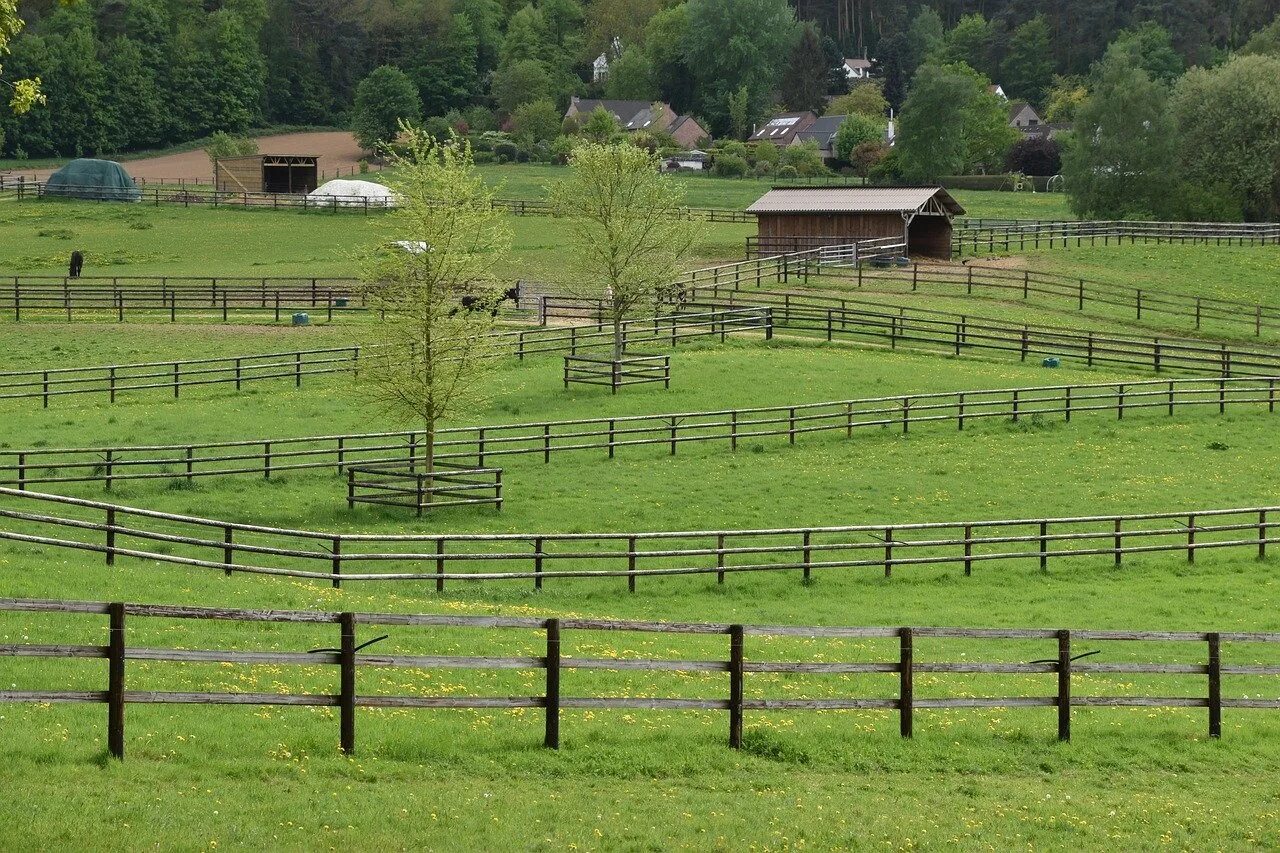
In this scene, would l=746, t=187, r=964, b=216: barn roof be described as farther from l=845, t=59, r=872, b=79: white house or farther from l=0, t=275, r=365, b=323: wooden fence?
l=845, t=59, r=872, b=79: white house

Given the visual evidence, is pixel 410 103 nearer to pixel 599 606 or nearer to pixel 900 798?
pixel 599 606

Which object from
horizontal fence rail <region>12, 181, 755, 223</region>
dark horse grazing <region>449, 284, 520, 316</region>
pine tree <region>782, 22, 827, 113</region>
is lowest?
dark horse grazing <region>449, 284, 520, 316</region>

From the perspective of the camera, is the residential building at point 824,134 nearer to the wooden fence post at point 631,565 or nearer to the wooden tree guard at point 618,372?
the wooden tree guard at point 618,372

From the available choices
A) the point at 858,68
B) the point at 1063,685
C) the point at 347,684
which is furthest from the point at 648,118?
the point at 347,684

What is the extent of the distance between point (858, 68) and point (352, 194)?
97.3m

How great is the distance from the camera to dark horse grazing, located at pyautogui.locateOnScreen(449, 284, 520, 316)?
36.0 metres

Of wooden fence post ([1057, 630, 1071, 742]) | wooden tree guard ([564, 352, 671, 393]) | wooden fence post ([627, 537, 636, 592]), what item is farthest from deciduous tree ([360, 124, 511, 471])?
wooden fence post ([1057, 630, 1071, 742])

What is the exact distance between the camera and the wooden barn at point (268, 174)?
102 m

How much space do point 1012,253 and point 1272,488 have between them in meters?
39.8

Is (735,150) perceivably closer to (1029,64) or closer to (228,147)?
(228,147)

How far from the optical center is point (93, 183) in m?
97.3

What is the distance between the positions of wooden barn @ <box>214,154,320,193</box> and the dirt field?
7.42m

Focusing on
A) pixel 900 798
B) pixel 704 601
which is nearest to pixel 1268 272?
Answer: pixel 704 601

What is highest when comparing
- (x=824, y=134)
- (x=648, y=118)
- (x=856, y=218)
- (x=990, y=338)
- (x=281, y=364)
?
(x=648, y=118)
